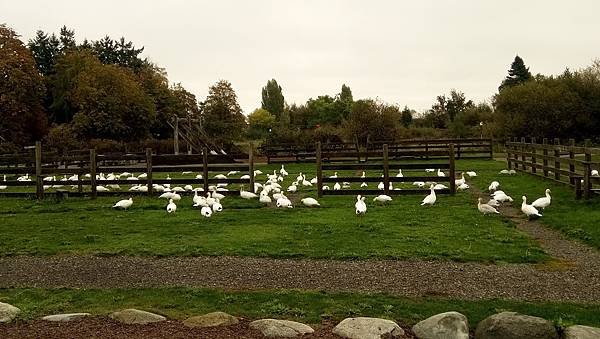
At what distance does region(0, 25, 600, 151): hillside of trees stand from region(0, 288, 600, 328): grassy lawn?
3740 centimetres

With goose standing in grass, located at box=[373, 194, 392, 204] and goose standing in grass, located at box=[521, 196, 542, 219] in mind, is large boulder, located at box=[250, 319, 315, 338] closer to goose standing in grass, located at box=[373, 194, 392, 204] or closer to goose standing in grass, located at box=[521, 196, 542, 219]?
goose standing in grass, located at box=[521, 196, 542, 219]

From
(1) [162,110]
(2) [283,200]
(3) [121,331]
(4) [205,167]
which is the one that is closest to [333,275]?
(3) [121,331]

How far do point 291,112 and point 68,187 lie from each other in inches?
2533

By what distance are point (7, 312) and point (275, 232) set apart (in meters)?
6.81

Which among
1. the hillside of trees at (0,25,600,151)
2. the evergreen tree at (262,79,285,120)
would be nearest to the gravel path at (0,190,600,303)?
the hillside of trees at (0,25,600,151)

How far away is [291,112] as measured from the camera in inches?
3460

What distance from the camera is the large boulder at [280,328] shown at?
6102 mm

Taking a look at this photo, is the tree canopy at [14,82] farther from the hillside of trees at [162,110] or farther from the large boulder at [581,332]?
the large boulder at [581,332]

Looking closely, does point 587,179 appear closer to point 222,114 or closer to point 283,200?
point 283,200

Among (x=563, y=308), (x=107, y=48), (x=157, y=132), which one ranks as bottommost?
(x=563, y=308)

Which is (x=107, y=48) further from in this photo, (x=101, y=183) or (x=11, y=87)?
(x=101, y=183)

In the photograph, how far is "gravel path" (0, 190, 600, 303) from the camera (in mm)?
8078

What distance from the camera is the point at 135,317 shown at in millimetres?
6594

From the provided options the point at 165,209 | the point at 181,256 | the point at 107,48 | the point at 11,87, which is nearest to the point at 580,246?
the point at 181,256
